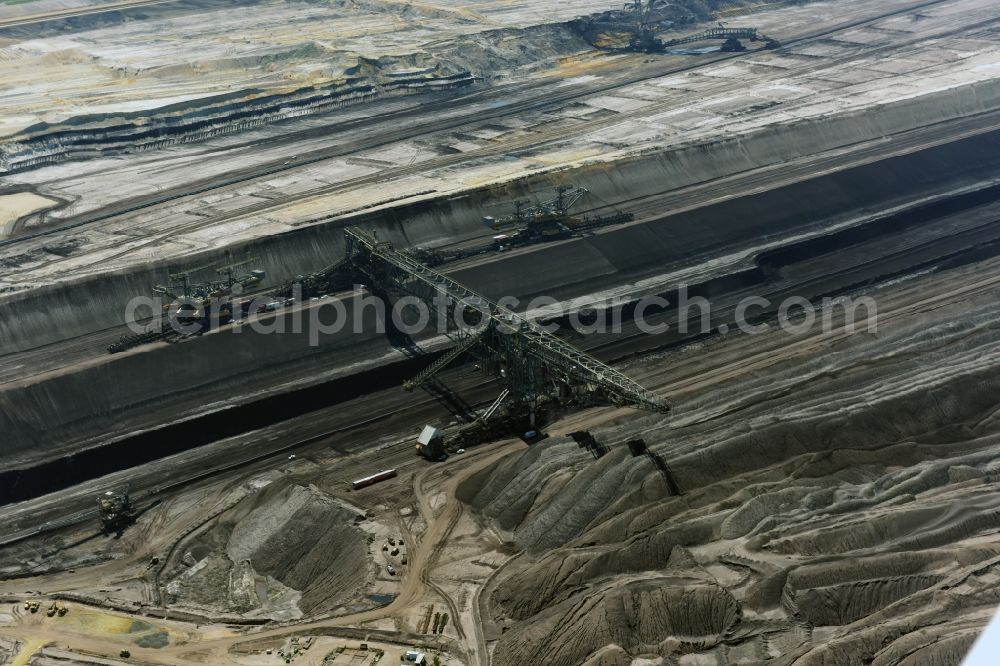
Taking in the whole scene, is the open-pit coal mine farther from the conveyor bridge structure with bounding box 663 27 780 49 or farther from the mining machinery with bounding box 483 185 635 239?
the conveyor bridge structure with bounding box 663 27 780 49

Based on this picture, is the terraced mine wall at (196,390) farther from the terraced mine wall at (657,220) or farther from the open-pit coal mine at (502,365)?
the terraced mine wall at (657,220)

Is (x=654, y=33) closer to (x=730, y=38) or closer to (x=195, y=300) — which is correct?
(x=730, y=38)

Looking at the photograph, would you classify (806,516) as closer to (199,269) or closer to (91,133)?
(199,269)

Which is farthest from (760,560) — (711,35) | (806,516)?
(711,35)

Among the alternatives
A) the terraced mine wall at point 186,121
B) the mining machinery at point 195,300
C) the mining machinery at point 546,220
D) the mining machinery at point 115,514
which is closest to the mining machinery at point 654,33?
the terraced mine wall at point 186,121

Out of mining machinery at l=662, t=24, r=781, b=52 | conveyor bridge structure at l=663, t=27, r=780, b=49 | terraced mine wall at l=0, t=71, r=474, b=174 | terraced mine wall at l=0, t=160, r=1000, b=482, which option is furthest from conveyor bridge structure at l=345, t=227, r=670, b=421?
conveyor bridge structure at l=663, t=27, r=780, b=49

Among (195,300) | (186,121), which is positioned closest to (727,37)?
(186,121)
